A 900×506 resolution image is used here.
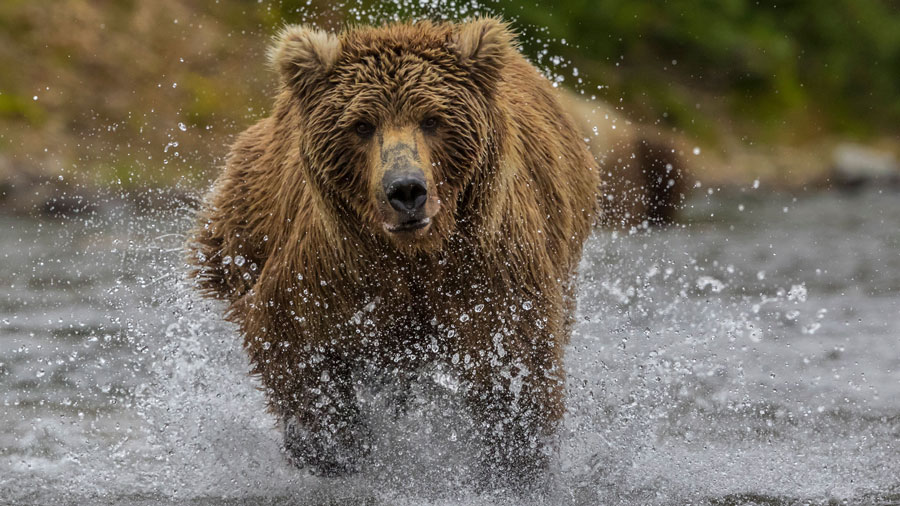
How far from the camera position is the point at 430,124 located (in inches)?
191

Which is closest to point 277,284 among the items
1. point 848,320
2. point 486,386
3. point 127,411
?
point 486,386

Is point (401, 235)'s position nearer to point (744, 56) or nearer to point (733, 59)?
point (733, 59)

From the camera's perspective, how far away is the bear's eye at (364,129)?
15.8 ft

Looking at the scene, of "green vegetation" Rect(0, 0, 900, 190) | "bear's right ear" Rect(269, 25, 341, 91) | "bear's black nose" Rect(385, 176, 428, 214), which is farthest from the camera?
"green vegetation" Rect(0, 0, 900, 190)

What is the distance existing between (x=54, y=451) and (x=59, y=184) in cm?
1001

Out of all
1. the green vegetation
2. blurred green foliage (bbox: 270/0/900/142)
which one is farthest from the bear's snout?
blurred green foliage (bbox: 270/0/900/142)

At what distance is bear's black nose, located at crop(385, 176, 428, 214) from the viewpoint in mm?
4562

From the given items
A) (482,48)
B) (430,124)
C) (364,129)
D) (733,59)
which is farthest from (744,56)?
(364,129)

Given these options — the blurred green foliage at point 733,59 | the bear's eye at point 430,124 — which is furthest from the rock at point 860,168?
the bear's eye at point 430,124

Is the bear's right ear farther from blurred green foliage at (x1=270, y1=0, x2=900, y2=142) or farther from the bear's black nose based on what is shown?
blurred green foliage at (x1=270, y1=0, x2=900, y2=142)

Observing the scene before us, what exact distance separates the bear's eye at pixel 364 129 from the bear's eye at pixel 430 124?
217 mm

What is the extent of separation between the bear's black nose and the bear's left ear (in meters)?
0.67

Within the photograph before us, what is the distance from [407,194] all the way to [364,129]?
0.42 meters

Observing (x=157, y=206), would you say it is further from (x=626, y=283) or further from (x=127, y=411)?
(x=127, y=411)
